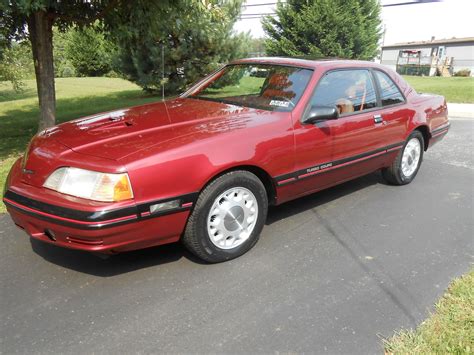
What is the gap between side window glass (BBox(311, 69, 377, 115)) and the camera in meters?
3.82

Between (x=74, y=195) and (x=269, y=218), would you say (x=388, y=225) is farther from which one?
(x=74, y=195)

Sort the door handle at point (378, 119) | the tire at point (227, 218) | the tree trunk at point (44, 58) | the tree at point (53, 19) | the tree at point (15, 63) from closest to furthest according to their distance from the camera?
the tire at point (227, 218)
the door handle at point (378, 119)
the tree at point (53, 19)
the tree trunk at point (44, 58)
the tree at point (15, 63)

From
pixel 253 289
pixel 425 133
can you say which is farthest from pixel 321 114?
pixel 425 133

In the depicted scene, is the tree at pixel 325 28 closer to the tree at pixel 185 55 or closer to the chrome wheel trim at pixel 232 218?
the tree at pixel 185 55

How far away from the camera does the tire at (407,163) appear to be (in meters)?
4.95

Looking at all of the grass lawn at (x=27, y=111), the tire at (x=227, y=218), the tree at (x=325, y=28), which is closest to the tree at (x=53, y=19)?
the grass lawn at (x=27, y=111)

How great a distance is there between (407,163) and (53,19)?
228 inches

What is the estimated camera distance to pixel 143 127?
3.21 m

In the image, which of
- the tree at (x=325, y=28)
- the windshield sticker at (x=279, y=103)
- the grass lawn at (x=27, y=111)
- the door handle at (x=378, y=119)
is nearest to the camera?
the windshield sticker at (x=279, y=103)

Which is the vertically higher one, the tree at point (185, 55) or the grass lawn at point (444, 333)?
the tree at point (185, 55)

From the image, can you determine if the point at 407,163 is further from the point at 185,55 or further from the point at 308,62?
→ the point at 185,55

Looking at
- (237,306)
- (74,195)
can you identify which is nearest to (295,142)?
(237,306)

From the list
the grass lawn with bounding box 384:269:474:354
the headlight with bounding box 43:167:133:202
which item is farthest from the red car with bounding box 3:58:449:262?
the grass lawn with bounding box 384:269:474:354

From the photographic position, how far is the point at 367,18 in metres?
22.6
